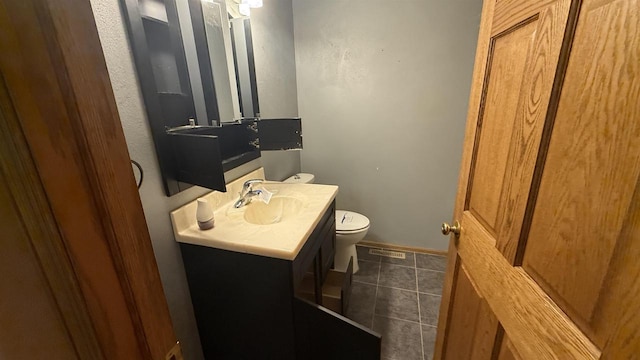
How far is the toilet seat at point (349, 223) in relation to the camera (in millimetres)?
1884

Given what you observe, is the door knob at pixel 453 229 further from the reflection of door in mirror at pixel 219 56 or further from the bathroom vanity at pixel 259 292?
the reflection of door in mirror at pixel 219 56

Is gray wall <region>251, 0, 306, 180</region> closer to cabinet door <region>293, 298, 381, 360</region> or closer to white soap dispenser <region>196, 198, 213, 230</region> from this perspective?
white soap dispenser <region>196, 198, 213, 230</region>

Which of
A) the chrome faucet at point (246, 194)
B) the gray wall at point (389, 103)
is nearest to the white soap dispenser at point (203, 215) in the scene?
the chrome faucet at point (246, 194)

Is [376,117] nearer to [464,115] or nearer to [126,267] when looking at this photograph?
[464,115]

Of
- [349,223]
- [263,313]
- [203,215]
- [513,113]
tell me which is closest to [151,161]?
[203,215]

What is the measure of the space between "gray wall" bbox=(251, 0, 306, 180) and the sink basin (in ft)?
1.52

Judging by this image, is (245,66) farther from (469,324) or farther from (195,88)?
(469,324)

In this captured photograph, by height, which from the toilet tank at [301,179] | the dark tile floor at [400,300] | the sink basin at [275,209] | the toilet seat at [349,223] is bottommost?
the dark tile floor at [400,300]

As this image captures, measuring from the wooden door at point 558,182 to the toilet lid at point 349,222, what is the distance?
3.76 feet

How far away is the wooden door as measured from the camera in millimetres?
369

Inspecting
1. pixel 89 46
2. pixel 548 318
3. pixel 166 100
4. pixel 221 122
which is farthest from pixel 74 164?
pixel 221 122

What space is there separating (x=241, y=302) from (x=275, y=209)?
20.7 inches

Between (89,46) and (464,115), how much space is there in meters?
2.20

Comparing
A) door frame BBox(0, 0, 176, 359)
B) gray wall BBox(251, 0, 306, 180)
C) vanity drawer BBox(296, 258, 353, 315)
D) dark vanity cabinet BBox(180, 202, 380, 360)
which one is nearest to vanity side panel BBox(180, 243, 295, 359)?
dark vanity cabinet BBox(180, 202, 380, 360)
